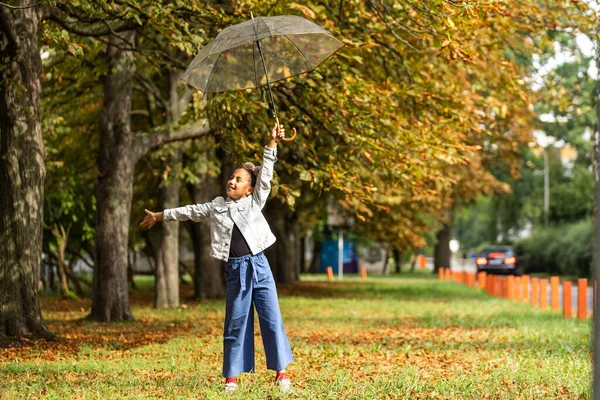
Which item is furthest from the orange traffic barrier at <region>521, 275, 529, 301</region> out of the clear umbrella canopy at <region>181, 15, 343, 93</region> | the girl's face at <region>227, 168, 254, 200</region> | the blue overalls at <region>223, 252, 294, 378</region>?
the girl's face at <region>227, 168, 254, 200</region>

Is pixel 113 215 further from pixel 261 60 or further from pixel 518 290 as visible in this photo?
pixel 518 290

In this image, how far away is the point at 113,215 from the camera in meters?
15.9

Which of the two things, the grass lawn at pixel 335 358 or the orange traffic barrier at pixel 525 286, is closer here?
the grass lawn at pixel 335 358

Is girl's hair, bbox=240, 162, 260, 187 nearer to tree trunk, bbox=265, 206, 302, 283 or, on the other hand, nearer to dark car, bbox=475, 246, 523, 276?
tree trunk, bbox=265, 206, 302, 283

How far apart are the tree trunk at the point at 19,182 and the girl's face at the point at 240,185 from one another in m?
4.69

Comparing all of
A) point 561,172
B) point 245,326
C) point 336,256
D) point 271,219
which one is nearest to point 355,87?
point 245,326

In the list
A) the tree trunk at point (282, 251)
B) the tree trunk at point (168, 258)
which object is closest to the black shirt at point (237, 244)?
the tree trunk at point (168, 258)

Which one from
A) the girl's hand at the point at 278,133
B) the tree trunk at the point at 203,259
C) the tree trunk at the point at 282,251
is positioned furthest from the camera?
the tree trunk at the point at 282,251

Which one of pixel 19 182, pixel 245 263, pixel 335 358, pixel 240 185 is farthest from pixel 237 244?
pixel 19 182

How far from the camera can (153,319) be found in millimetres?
16953

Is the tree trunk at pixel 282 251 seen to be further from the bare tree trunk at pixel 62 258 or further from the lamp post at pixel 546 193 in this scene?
the lamp post at pixel 546 193

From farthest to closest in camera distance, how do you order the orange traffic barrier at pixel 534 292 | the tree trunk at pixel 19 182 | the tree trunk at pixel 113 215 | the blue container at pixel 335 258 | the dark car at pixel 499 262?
the blue container at pixel 335 258, the dark car at pixel 499 262, the orange traffic barrier at pixel 534 292, the tree trunk at pixel 113 215, the tree trunk at pixel 19 182

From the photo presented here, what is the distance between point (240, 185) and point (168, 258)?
12920 millimetres

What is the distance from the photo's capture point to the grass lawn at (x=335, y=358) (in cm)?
812
